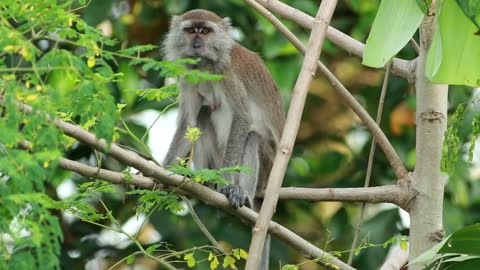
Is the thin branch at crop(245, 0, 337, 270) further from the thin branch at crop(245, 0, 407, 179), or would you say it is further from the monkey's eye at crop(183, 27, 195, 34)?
the monkey's eye at crop(183, 27, 195, 34)

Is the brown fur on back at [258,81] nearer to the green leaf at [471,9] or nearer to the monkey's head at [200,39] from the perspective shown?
the monkey's head at [200,39]

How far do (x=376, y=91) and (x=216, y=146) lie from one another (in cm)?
277

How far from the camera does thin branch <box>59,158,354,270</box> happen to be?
5.16m

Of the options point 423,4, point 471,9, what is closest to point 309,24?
point 423,4

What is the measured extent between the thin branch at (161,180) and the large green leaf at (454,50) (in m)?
1.27

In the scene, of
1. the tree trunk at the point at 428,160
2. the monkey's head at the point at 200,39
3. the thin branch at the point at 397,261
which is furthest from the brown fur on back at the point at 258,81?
the tree trunk at the point at 428,160

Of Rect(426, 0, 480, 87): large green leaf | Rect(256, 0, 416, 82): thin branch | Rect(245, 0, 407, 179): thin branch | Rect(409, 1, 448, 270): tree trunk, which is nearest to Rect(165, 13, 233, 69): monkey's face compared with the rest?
Rect(256, 0, 416, 82): thin branch

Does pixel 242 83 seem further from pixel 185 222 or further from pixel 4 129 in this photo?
pixel 4 129

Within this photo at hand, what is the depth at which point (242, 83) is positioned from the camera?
8719 millimetres

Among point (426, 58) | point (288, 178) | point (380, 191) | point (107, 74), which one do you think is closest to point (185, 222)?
point (288, 178)

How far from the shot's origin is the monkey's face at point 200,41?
853cm

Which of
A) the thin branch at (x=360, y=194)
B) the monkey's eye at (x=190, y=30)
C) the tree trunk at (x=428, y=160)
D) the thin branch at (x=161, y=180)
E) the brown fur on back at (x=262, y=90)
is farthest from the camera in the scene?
the brown fur on back at (x=262, y=90)

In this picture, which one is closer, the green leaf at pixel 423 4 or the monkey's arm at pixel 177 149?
the green leaf at pixel 423 4

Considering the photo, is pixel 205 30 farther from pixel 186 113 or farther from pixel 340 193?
pixel 340 193
